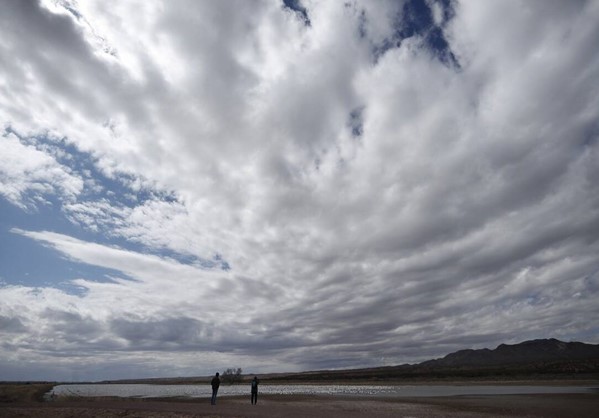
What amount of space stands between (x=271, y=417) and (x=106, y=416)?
13817 mm

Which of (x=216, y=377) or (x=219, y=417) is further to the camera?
(x=216, y=377)

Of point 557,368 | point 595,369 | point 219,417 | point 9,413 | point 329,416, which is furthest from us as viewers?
point 557,368

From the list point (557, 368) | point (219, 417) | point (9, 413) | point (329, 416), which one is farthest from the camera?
point (557, 368)

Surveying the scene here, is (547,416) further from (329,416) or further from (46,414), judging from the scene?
(46,414)

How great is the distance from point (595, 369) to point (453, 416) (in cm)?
14753

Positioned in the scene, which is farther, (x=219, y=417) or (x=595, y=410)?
(x=595, y=410)

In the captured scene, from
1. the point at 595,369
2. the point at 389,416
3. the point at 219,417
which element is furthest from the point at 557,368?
the point at 219,417

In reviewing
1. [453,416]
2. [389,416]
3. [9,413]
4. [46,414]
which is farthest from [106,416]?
[453,416]

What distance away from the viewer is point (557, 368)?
154 metres

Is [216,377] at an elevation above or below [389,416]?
above

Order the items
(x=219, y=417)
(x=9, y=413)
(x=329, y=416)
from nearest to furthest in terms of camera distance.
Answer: (x=219, y=417) < (x=329, y=416) < (x=9, y=413)

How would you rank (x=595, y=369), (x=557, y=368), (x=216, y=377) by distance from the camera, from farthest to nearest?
1. (x=557, y=368)
2. (x=595, y=369)
3. (x=216, y=377)

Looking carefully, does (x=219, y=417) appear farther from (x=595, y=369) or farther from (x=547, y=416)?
(x=595, y=369)

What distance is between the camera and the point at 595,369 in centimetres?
13912
